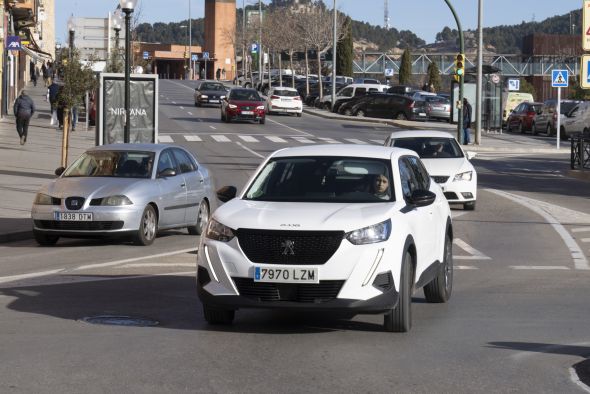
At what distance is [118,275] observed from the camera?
1407cm

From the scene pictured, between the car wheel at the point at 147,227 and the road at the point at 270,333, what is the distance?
17 cm

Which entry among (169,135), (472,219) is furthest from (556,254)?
(169,135)

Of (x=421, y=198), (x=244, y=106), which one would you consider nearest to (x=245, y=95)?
(x=244, y=106)

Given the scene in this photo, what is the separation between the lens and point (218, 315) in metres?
10.3

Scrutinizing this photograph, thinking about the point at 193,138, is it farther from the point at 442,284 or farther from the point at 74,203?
the point at 442,284

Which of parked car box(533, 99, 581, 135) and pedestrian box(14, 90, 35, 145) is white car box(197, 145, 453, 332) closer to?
pedestrian box(14, 90, 35, 145)

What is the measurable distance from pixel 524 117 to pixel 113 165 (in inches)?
1743

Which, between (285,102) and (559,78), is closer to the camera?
(559,78)

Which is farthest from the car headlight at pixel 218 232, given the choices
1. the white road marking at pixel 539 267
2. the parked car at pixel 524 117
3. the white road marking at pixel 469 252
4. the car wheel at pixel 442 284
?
the parked car at pixel 524 117

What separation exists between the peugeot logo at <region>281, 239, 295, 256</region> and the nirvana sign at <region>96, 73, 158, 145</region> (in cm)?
2012

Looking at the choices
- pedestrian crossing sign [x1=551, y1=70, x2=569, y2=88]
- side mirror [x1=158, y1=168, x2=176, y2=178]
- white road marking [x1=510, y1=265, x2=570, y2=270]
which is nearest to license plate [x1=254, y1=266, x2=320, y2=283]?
white road marking [x1=510, y1=265, x2=570, y2=270]

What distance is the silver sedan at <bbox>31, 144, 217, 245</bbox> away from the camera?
17094mm

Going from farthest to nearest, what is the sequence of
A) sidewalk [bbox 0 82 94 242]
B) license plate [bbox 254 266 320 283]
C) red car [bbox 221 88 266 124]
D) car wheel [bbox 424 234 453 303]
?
red car [bbox 221 88 266 124], sidewalk [bbox 0 82 94 242], car wheel [bbox 424 234 453 303], license plate [bbox 254 266 320 283]

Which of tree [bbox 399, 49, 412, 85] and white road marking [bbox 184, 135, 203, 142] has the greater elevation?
tree [bbox 399, 49, 412, 85]
